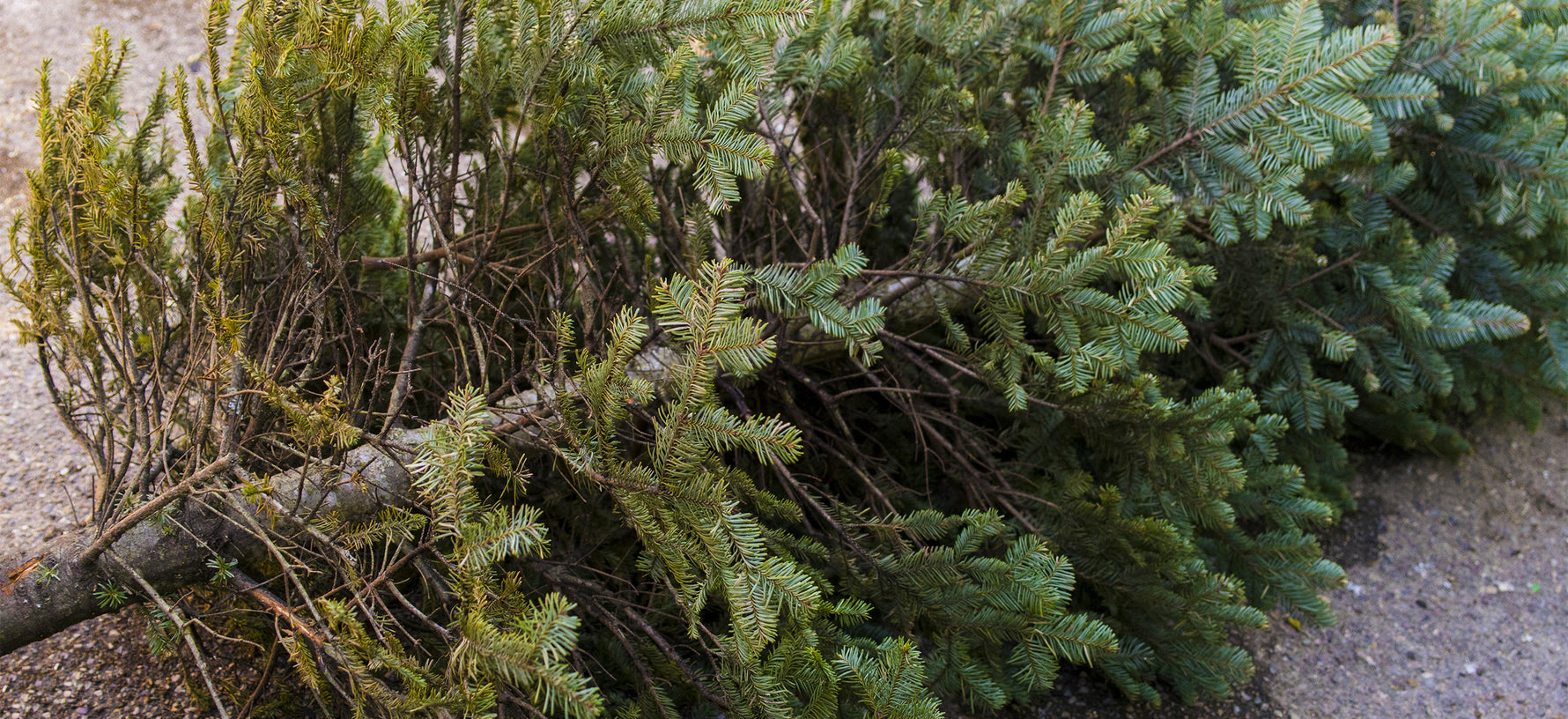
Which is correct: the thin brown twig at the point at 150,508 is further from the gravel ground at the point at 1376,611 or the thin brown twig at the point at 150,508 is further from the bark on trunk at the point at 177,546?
the gravel ground at the point at 1376,611

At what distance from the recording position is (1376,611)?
326cm

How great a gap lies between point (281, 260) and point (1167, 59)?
8.23 ft

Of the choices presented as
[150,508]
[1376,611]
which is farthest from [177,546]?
[1376,611]

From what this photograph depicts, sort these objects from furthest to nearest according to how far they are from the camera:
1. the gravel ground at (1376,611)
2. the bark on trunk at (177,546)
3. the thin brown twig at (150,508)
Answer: the gravel ground at (1376,611)
the bark on trunk at (177,546)
the thin brown twig at (150,508)

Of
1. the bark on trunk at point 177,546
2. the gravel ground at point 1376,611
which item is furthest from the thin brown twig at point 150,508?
the gravel ground at point 1376,611

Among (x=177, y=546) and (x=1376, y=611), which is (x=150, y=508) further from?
(x=1376, y=611)

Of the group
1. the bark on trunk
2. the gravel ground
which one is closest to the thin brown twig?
the bark on trunk

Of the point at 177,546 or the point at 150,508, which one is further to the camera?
the point at 177,546

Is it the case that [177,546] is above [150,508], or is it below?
below

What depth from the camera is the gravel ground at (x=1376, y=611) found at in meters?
2.28

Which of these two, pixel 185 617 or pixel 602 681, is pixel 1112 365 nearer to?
pixel 602 681

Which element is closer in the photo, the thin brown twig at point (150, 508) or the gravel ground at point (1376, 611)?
the thin brown twig at point (150, 508)

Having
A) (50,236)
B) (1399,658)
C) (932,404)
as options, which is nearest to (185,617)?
(50,236)

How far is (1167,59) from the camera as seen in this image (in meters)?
2.83
